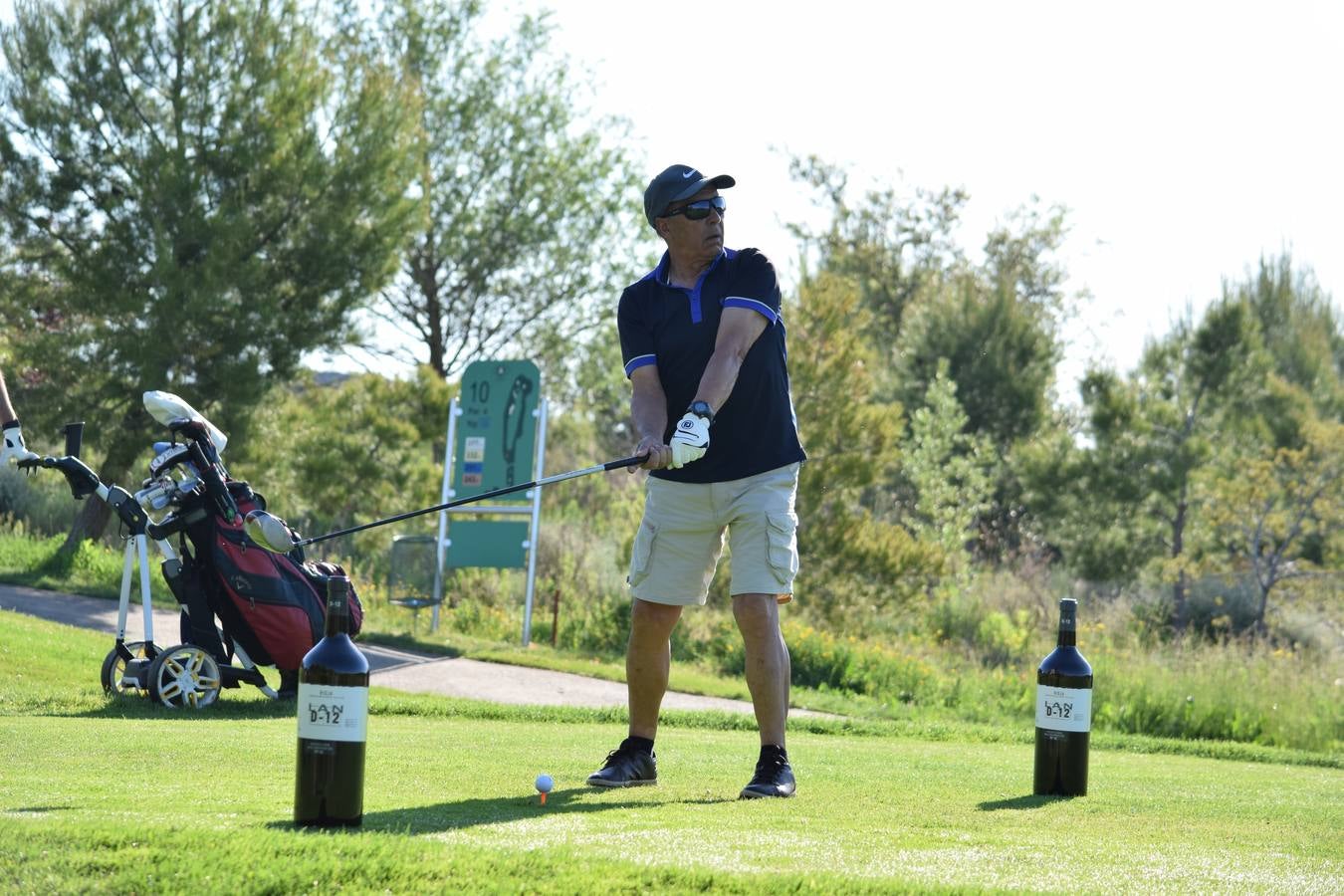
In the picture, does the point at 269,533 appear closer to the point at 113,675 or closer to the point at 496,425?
the point at 113,675

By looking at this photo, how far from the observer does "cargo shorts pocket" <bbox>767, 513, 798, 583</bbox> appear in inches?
227

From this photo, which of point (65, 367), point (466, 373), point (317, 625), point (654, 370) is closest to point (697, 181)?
point (654, 370)

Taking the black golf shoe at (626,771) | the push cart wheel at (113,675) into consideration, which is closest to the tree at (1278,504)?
the push cart wheel at (113,675)

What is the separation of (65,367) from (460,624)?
19.9ft

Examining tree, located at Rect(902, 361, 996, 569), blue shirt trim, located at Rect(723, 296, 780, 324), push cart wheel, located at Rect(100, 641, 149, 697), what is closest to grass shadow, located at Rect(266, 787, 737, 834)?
blue shirt trim, located at Rect(723, 296, 780, 324)

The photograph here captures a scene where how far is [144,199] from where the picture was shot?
766 inches

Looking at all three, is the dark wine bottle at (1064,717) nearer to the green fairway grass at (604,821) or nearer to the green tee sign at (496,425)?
the green fairway grass at (604,821)

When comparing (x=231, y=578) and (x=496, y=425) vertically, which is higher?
(x=496, y=425)

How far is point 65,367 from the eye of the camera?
19281 millimetres

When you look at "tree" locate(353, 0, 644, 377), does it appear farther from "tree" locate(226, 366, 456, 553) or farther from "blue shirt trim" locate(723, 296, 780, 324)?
"blue shirt trim" locate(723, 296, 780, 324)

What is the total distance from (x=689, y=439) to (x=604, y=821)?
147cm

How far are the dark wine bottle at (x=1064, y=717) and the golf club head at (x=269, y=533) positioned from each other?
145 inches

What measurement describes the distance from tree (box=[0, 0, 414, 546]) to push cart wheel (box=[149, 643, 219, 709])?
10851mm

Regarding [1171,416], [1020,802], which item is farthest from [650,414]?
[1171,416]
